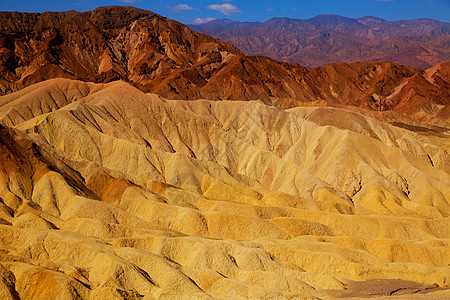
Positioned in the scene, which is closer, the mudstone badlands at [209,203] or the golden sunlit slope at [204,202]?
the mudstone badlands at [209,203]

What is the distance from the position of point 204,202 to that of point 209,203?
3.12 ft

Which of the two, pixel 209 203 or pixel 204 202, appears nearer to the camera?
pixel 209 203

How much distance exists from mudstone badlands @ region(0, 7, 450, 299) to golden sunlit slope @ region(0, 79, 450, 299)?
21cm

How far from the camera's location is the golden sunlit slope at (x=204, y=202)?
50812 mm

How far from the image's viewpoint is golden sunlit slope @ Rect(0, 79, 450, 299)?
2000 inches

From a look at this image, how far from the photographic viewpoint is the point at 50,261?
163 ft

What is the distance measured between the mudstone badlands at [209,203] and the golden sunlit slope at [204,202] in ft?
0.69

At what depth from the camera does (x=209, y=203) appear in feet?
259

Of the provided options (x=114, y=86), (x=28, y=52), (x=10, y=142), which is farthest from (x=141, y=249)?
(x=28, y=52)

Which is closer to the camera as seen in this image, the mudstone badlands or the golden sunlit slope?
the mudstone badlands

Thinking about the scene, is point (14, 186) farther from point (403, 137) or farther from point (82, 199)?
point (403, 137)

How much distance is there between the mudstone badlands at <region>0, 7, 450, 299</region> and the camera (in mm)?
50656

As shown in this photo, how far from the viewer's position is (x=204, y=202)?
79.6 meters

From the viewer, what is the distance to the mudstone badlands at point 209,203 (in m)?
50.7
